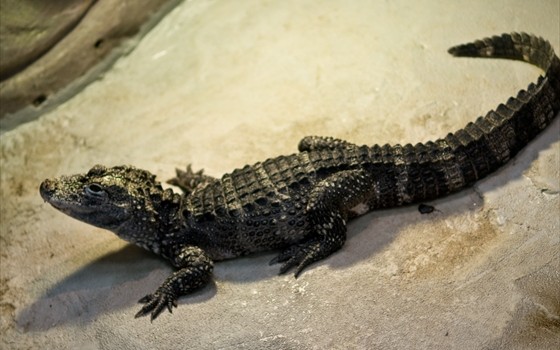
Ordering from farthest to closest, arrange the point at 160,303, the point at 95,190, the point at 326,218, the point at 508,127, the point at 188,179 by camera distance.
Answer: the point at 188,179
the point at 508,127
the point at 95,190
the point at 326,218
the point at 160,303

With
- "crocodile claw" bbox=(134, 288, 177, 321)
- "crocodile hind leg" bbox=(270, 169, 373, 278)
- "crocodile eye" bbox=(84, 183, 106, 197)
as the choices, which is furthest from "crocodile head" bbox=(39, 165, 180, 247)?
"crocodile hind leg" bbox=(270, 169, 373, 278)

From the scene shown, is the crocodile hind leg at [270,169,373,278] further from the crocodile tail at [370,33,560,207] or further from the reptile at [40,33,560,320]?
the crocodile tail at [370,33,560,207]

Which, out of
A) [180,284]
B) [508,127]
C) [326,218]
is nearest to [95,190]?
[180,284]

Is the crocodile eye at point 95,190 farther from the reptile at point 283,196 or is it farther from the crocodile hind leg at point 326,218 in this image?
the crocodile hind leg at point 326,218

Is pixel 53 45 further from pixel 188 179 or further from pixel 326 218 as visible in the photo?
pixel 326 218

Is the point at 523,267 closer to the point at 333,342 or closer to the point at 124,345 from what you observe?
the point at 333,342

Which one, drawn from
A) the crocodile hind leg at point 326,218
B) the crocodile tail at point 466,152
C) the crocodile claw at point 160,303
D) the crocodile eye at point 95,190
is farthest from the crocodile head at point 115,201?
the crocodile tail at point 466,152
